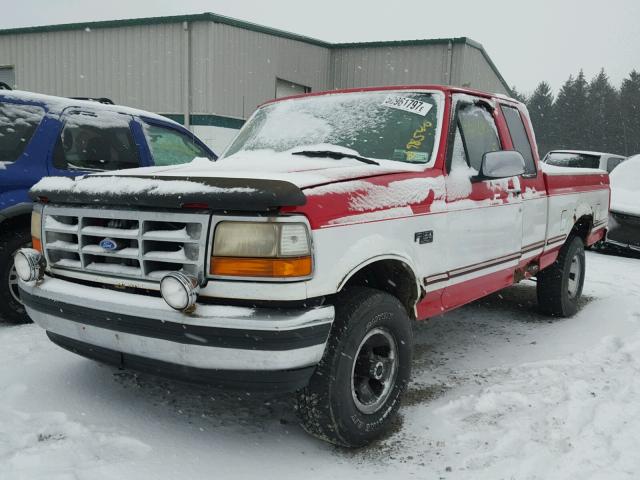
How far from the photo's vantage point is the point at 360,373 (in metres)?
2.94

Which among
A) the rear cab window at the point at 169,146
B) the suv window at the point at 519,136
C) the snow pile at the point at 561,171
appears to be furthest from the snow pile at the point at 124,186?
the snow pile at the point at 561,171

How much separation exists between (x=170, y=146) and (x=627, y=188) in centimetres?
769

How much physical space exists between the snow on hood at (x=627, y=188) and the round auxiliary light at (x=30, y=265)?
8735 millimetres

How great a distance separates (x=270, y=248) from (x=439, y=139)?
1.61m

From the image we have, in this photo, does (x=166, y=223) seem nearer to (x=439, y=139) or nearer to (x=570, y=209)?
(x=439, y=139)

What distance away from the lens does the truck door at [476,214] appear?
3559 mm

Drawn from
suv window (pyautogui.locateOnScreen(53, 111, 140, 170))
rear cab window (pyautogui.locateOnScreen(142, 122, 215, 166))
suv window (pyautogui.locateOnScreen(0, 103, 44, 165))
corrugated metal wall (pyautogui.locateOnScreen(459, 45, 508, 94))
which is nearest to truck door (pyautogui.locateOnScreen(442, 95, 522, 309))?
rear cab window (pyautogui.locateOnScreen(142, 122, 215, 166))

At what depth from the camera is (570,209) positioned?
5367mm

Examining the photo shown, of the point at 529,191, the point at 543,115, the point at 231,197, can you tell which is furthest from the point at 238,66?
the point at 543,115

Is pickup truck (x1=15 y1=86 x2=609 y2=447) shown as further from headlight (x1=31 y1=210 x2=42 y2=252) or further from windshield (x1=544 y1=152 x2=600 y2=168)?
windshield (x1=544 y1=152 x2=600 y2=168)

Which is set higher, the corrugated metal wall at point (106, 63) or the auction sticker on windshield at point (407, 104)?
the corrugated metal wall at point (106, 63)

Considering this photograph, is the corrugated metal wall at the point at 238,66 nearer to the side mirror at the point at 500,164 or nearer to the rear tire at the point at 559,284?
the rear tire at the point at 559,284

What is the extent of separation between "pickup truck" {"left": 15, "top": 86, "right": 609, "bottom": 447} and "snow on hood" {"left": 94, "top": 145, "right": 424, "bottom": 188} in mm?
16

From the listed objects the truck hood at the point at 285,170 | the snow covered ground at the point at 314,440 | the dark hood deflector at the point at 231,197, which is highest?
the truck hood at the point at 285,170
